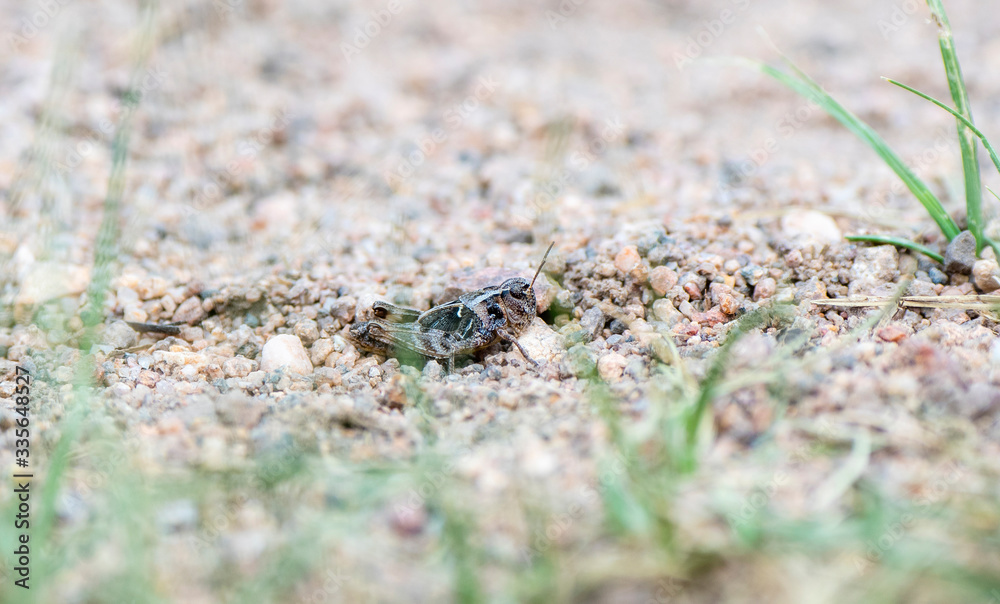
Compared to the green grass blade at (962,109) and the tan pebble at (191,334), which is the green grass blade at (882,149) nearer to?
the green grass blade at (962,109)

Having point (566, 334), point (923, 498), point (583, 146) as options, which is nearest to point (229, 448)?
point (566, 334)

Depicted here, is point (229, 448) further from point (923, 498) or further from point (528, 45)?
point (528, 45)
